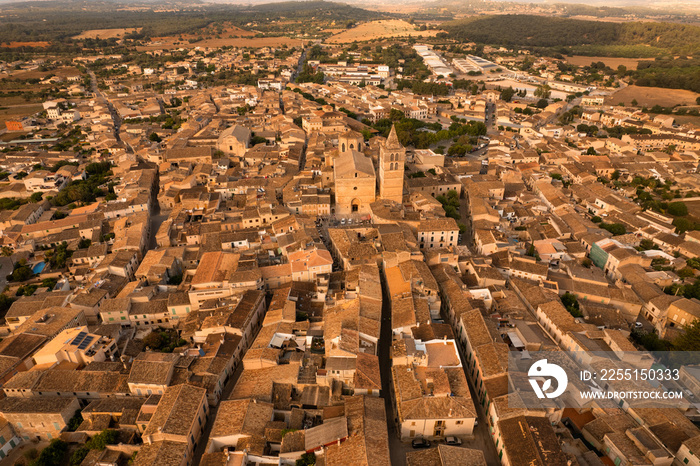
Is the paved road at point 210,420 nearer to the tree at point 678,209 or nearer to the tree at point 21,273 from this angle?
the tree at point 21,273

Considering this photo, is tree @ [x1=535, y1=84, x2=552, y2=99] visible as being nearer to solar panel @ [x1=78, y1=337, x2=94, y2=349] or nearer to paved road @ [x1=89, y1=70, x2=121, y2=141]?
paved road @ [x1=89, y1=70, x2=121, y2=141]

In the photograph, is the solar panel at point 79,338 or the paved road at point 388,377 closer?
the paved road at point 388,377

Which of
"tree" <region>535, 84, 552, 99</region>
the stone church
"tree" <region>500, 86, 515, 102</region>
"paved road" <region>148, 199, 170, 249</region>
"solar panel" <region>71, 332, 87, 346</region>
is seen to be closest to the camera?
"solar panel" <region>71, 332, 87, 346</region>

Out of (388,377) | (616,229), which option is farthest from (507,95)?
(388,377)

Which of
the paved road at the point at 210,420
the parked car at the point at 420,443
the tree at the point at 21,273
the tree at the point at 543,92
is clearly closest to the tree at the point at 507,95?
the tree at the point at 543,92

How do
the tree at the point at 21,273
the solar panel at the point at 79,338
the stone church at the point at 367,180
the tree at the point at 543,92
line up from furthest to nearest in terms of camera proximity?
the tree at the point at 543,92 → the stone church at the point at 367,180 → the tree at the point at 21,273 → the solar panel at the point at 79,338

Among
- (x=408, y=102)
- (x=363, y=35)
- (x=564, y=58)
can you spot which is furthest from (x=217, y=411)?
(x=363, y=35)

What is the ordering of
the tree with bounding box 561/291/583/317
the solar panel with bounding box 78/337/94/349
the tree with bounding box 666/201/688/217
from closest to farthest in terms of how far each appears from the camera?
the solar panel with bounding box 78/337/94/349 < the tree with bounding box 561/291/583/317 < the tree with bounding box 666/201/688/217

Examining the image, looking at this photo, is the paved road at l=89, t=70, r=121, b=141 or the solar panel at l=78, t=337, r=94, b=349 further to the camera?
the paved road at l=89, t=70, r=121, b=141

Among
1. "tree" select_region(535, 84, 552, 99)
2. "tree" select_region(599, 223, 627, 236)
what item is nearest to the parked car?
"tree" select_region(599, 223, 627, 236)
